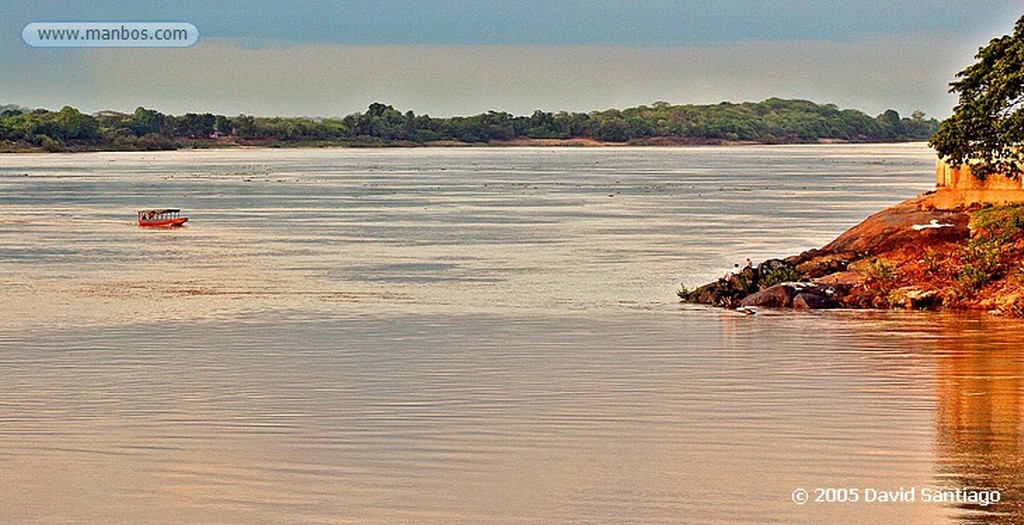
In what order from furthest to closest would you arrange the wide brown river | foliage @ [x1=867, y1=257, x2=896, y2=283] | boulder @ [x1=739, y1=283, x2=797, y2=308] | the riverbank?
foliage @ [x1=867, y1=257, x2=896, y2=283] → boulder @ [x1=739, y1=283, x2=797, y2=308] → the riverbank → the wide brown river

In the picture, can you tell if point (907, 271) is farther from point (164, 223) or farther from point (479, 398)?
point (164, 223)

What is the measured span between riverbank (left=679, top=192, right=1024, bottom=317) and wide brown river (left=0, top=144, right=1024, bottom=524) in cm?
97

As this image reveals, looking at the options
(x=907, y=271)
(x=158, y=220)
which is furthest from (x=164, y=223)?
(x=907, y=271)

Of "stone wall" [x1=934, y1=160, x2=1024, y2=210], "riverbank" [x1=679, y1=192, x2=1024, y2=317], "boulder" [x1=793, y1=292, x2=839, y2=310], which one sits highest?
"stone wall" [x1=934, y1=160, x2=1024, y2=210]

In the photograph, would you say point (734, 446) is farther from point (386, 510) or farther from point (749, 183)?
point (749, 183)

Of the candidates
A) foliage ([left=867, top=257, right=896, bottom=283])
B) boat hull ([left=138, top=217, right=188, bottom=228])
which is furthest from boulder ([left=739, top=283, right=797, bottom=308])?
boat hull ([left=138, top=217, right=188, bottom=228])

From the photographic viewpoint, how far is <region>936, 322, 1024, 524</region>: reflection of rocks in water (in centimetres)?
1340

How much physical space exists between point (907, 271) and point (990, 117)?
12.2ft

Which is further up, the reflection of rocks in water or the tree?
the tree

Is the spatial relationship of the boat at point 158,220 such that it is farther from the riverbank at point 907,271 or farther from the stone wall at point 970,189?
the stone wall at point 970,189

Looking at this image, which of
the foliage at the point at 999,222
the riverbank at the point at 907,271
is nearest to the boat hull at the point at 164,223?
the riverbank at the point at 907,271

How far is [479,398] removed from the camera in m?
18.1

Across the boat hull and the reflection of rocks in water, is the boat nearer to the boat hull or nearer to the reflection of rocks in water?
the boat hull

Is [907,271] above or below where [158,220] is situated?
above
